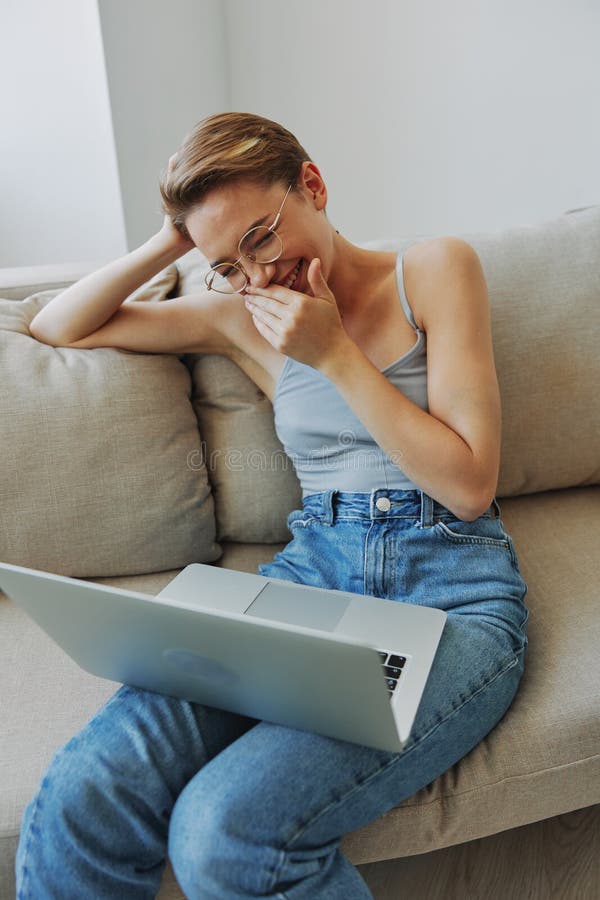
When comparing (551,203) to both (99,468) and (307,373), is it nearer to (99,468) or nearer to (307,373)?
(307,373)

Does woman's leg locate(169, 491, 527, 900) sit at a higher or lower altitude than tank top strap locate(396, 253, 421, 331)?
lower

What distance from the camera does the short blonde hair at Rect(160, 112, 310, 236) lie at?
1089 millimetres

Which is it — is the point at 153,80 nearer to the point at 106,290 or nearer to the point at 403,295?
the point at 106,290

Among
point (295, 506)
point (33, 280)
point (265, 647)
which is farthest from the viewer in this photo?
point (33, 280)

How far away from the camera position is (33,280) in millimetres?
1548

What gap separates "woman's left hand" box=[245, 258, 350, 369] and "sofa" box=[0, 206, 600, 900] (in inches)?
12.7

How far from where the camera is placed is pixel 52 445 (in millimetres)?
1309

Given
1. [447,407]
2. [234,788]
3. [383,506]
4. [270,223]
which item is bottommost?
[234,788]

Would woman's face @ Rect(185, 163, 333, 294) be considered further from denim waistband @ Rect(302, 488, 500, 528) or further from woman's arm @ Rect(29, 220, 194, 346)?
denim waistband @ Rect(302, 488, 500, 528)

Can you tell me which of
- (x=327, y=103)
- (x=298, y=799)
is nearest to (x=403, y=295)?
(x=298, y=799)

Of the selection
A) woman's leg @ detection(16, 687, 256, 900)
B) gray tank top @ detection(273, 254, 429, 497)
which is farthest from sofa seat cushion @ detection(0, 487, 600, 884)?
gray tank top @ detection(273, 254, 429, 497)

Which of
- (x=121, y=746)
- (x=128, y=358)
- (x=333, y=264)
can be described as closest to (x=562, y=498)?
(x=333, y=264)

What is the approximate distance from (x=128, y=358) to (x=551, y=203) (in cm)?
142

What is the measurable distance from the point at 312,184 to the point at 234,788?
84 centimetres
